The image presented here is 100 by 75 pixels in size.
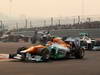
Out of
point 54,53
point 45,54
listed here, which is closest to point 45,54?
point 45,54

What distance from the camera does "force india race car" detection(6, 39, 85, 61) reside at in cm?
1584

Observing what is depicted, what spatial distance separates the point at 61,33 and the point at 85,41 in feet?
61.8

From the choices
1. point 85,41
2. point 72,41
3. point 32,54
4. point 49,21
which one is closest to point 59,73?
point 32,54

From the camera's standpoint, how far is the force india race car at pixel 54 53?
52.0 ft

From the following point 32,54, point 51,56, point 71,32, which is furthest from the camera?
point 71,32

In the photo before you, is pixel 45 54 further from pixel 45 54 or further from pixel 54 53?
pixel 54 53

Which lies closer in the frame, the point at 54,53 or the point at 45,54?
the point at 45,54

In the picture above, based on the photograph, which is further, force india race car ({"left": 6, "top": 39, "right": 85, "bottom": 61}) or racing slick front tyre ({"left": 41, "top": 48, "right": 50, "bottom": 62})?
racing slick front tyre ({"left": 41, "top": 48, "right": 50, "bottom": 62})

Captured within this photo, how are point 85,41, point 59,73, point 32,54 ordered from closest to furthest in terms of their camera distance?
point 59,73 → point 32,54 → point 85,41

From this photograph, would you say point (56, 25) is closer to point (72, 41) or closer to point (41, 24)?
point (41, 24)

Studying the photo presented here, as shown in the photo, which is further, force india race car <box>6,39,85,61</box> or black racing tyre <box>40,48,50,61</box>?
black racing tyre <box>40,48,50,61</box>

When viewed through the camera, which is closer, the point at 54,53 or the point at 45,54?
the point at 45,54

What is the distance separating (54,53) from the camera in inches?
672

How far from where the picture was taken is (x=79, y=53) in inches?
730
